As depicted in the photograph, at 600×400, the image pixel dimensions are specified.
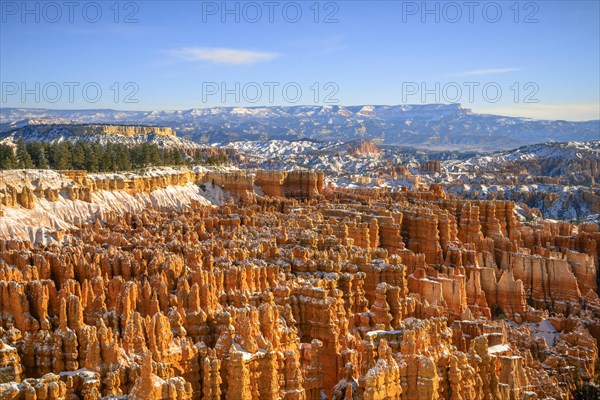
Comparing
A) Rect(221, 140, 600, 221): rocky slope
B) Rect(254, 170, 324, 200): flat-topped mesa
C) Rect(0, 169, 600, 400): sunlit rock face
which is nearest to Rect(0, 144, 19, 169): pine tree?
Rect(0, 169, 600, 400): sunlit rock face

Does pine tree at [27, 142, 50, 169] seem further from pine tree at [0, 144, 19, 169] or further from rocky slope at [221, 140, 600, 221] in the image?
rocky slope at [221, 140, 600, 221]

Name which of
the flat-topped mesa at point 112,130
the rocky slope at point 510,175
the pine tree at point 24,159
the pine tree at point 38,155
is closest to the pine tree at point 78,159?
the pine tree at point 38,155

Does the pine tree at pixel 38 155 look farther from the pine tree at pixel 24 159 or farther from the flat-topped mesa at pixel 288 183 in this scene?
the flat-topped mesa at pixel 288 183

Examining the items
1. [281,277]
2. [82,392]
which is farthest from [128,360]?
[281,277]

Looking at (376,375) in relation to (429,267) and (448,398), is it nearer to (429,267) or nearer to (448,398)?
(448,398)

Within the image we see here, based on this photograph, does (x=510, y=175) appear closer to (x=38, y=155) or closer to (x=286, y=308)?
(x=38, y=155)

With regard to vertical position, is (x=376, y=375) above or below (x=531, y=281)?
above
